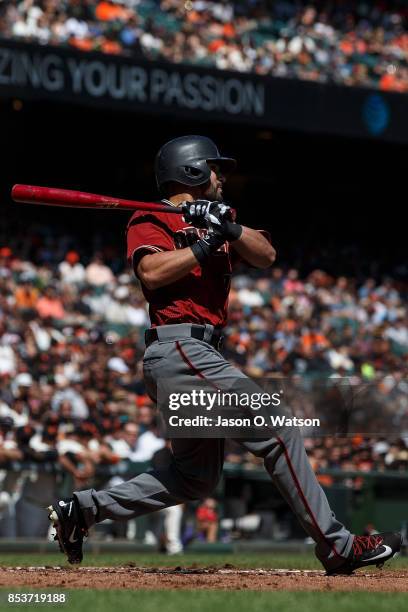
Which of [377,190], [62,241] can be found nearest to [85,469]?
[62,241]

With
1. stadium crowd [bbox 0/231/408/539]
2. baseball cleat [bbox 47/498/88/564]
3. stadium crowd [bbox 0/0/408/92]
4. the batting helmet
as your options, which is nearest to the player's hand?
the batting helmet

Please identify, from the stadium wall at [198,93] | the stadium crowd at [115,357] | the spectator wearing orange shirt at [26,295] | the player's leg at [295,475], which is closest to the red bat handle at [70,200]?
the player's leg at [295,475]

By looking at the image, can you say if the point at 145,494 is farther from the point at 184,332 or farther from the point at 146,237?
the point at 146,237

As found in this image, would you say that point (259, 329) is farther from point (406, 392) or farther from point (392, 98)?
point (392, 98)

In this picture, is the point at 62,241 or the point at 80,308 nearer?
the point at 80,308

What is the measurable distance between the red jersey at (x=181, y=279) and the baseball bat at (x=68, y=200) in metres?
0.05

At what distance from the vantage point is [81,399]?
41.1 feet

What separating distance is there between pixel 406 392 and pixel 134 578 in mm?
8732

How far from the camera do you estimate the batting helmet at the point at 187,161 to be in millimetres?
5125

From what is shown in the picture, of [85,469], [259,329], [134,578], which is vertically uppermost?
[259,329]

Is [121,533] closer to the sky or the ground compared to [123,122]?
closer to the ground

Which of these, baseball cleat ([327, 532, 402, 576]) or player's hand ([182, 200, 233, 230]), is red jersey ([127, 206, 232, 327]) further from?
baseball cleat ([327, 532, 402, 576])

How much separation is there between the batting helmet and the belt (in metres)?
0.66

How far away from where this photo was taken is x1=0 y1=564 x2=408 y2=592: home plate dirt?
14.8 feet
